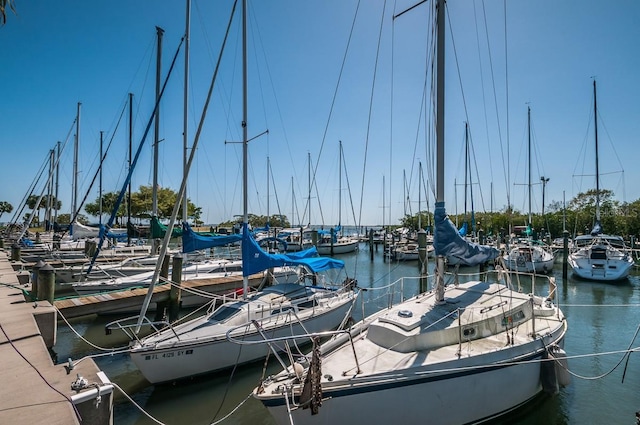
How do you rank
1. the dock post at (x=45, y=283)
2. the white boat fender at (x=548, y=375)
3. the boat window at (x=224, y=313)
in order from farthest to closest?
the dock post at (x=45, y=283), the boat window at (x=224, y=313), the white boat fender at (x=548, y=375)

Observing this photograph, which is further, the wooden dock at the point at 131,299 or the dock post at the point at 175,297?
the dock post at the point at 175,297

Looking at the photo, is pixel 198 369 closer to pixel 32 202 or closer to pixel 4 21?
pixel 4 21

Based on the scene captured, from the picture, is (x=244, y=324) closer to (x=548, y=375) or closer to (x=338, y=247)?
(x=548, y=375)

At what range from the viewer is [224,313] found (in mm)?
11047

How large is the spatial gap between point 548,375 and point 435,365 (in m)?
3.51

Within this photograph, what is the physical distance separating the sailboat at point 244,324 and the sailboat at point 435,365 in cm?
119

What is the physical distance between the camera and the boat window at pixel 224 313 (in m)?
10.8

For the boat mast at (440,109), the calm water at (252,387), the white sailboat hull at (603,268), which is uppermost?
the boat mast at (440,109)

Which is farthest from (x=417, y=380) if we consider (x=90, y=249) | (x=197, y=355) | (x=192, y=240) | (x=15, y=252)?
(x=90, y=249)

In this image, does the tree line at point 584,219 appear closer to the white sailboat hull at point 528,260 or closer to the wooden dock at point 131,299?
the white sailboat hull at point 528,260

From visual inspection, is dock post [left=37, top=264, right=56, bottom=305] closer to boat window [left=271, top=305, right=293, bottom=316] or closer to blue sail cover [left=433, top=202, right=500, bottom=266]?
boat window [left=271, top=305, right=293, bottom=316]

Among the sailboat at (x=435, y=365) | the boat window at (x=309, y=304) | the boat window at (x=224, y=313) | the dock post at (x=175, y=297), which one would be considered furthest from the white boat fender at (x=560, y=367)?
the dock post at (x=175, y=297)

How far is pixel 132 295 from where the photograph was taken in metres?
13.9

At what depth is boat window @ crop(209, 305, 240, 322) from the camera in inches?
425
